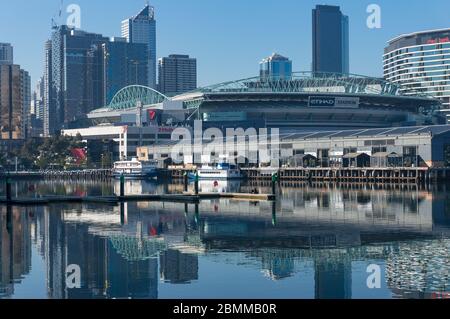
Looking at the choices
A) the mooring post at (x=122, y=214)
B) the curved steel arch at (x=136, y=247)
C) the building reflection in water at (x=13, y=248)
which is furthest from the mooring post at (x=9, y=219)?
A: the curved steel arch at (x=136, y=247)

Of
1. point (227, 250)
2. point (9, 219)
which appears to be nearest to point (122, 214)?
point (9, 219)

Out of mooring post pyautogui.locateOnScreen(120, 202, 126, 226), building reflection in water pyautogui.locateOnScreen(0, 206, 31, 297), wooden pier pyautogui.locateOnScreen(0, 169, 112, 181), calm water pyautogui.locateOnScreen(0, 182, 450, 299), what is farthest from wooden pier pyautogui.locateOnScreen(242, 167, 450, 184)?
building reflection in water pyautogui.locateOnScreen(0, 206, 31, 297)

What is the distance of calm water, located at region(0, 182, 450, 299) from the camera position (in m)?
30.6

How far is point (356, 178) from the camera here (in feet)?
362

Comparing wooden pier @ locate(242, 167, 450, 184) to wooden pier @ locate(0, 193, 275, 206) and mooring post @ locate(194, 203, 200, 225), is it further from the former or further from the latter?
mooring post @ locate(194, 203, 200, 225)

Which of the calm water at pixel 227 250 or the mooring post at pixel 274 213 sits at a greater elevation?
the mooring post at pixel 274 213

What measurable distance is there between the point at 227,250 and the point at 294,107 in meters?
135

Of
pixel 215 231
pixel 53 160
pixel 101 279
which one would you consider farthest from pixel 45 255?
pixel 53 160

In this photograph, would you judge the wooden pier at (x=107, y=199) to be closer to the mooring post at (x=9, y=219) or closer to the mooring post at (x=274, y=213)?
the mooring post at (x=9, y=219)

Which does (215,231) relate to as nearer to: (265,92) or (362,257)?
(362,257)

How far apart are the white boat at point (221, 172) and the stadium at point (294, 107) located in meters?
46.7

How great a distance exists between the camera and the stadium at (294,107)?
6777 inches

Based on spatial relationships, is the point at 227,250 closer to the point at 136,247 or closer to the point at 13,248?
the point at 136,247
